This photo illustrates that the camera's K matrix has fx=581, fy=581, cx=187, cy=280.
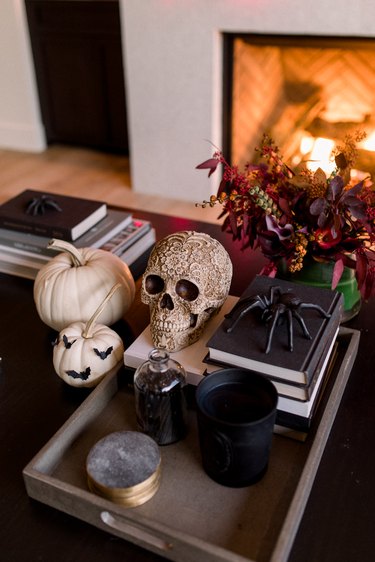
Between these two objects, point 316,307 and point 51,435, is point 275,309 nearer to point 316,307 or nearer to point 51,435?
point 316,307

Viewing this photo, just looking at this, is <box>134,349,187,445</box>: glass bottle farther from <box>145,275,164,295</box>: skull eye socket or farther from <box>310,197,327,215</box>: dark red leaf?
<box>310,197,327,215</box>: dark red leaf

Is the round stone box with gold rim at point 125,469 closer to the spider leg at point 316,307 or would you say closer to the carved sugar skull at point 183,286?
the carved sugar skull at point 183,286

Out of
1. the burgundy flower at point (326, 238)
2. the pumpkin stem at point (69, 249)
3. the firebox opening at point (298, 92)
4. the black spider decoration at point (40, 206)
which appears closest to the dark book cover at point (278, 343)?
the burgundy flower at point (326, 238)

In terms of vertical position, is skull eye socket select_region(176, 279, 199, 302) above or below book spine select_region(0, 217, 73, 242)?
above

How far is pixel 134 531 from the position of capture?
69 cm

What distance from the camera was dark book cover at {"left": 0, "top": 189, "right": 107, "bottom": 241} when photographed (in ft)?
4.18

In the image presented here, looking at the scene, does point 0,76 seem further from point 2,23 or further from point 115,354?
point 115,354

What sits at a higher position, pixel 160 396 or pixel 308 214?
pixel 308 214

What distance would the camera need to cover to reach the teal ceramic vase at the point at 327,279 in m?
1.04

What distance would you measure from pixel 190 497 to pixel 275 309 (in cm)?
28

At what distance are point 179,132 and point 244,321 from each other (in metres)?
2.14

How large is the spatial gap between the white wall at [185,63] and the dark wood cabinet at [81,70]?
0.49 meters

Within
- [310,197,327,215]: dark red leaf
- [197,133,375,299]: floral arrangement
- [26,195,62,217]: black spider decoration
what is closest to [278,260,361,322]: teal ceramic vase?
[197,133,375,299]: floral arrangement

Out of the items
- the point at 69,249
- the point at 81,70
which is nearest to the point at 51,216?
the point at 69,249
